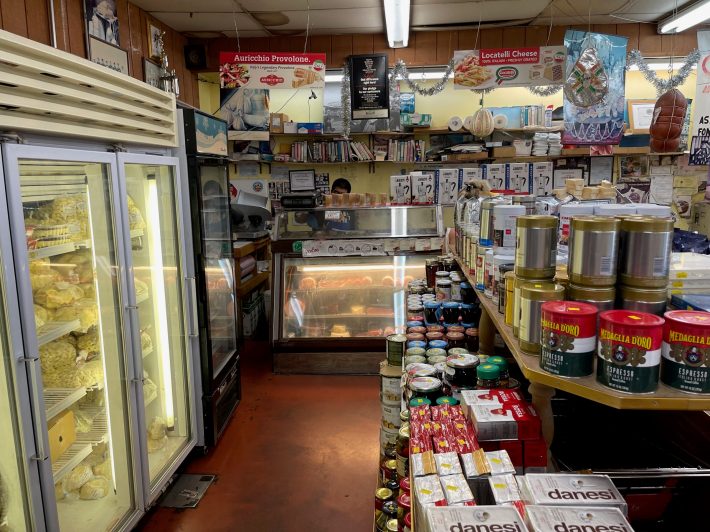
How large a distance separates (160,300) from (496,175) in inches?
225

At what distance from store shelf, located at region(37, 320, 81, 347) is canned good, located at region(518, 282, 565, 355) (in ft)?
6.69

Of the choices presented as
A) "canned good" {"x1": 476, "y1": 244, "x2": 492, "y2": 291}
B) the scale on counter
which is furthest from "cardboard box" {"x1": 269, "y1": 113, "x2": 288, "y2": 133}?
"canned good" {"x1": 476, "y1": 244, "x2": 492, "y2": 291}

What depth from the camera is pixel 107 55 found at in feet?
17.0

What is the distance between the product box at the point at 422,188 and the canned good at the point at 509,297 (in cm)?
357

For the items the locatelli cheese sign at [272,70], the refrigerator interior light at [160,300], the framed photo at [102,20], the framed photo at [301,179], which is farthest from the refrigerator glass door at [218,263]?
the framed photo at [301,179]

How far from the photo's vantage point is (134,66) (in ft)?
18.7

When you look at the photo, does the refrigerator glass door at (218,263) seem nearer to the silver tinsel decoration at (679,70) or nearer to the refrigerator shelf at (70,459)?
the refrigerator shelf at (70,459)

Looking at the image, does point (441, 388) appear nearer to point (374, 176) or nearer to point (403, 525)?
point (403, 525)

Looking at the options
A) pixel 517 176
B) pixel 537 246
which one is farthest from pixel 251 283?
pixel 537 246

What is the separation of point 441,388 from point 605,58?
15.0 ft

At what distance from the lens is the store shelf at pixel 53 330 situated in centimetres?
240

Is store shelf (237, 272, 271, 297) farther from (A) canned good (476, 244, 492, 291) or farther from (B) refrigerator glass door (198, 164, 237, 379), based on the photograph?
(A) canned good (476, 244, 492, 291)

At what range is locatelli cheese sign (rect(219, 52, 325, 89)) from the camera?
5.24m

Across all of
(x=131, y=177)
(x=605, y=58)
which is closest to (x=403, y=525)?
(x=131, y=177)
